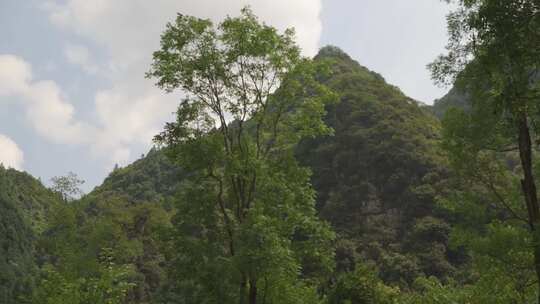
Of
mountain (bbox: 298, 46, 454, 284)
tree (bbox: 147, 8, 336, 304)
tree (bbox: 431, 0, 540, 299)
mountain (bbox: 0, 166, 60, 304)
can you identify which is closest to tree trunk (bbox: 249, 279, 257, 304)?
tree (bbox: 147, 8, 336, 304)

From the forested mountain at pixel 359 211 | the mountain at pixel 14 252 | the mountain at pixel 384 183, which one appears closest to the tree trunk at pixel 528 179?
the forested mountain at pixel 359 211

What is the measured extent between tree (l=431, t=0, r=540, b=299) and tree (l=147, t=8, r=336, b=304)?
165 inches

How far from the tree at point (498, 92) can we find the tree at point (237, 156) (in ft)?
13.7

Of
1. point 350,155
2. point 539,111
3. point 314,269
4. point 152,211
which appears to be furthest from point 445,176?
point 539,111

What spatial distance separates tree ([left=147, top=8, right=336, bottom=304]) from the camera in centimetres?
1445

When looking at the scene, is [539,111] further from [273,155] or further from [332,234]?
[273,155]

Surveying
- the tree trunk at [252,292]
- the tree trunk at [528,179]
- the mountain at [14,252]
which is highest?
the mountain at [14,252]

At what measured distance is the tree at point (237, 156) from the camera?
1445cm

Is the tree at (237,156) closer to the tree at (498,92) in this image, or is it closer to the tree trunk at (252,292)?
the tree trunk at (252,292)

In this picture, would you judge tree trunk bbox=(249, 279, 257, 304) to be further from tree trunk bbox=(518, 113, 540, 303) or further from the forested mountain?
the forested mountain

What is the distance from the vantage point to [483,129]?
41.9ft

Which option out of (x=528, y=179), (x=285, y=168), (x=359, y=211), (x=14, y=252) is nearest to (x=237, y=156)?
(x=285, y=168)

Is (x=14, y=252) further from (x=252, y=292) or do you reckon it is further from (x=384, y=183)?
(x=252, y=292)

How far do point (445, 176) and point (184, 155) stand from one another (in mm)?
43275
